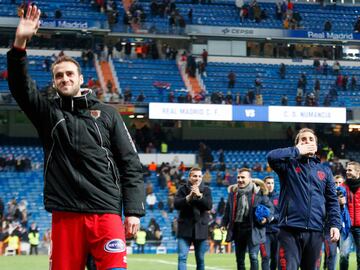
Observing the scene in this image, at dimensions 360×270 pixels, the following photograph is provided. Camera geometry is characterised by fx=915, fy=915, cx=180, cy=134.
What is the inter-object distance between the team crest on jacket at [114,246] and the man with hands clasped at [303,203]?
330 centimetres

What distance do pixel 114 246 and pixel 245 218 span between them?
317 inches

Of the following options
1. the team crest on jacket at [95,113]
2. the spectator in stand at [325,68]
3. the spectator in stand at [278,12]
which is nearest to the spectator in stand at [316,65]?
the spectator in stand at [325,68]

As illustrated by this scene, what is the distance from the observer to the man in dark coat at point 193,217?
13883mm

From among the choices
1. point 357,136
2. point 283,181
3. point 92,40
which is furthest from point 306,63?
point 283,181

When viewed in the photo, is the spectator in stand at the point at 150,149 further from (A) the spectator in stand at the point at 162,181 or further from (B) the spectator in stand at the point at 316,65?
(B) the spectator in stand at the point at 316,65

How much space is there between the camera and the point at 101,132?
6375 mm

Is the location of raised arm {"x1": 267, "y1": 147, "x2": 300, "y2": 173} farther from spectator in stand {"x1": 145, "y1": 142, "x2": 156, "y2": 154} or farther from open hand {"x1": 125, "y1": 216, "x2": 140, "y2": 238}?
spectator in stand {"x1": 145, "y1": 142, "x2": 156, "y2": 154}

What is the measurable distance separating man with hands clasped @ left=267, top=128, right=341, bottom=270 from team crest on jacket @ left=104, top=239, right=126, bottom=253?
3.30 metres

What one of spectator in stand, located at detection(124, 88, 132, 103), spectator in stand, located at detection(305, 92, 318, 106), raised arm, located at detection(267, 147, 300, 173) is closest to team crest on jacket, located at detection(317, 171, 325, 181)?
raised arm, located at detection(267, 147, 300, 173)

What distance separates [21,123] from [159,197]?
9.68 meters

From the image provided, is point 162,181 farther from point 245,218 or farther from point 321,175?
point 321,175

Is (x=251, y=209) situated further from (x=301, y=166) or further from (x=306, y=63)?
(x=306, y=63)

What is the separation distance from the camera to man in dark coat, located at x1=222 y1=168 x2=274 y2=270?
14094 mm

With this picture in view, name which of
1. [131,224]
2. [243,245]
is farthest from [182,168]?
[131,224]
